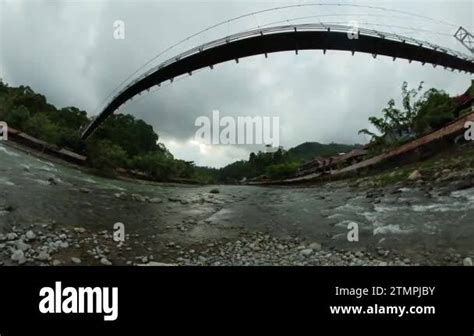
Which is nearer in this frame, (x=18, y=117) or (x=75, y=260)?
(x=75, y=260)

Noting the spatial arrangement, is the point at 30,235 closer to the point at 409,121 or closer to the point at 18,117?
the point at 18,117

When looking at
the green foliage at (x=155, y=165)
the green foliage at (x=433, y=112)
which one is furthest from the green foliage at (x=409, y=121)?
the green foliage at (x=155, y=165)

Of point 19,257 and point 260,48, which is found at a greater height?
point 260,48

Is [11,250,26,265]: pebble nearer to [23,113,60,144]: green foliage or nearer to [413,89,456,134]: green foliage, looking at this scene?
[23,113,60,144]: green foliage

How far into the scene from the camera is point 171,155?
4484mm

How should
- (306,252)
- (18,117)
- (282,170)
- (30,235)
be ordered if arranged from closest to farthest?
(30,235) → (306,252) → (282,170) → (18,117)

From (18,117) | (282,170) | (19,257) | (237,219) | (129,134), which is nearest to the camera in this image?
(19,257)

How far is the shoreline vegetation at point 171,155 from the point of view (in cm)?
448

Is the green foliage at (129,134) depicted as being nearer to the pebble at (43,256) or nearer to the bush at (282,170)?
the bush at (282,170)

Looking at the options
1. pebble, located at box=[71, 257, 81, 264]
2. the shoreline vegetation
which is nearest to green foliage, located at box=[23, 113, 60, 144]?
the shoreline vegetation

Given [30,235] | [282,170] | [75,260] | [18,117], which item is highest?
[18,117]

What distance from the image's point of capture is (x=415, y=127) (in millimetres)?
4926

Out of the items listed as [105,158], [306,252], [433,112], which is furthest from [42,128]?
[433,112]
